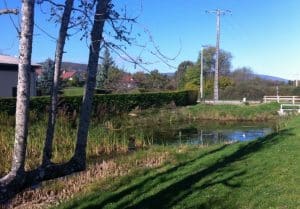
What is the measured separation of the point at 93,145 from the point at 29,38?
10631 mm

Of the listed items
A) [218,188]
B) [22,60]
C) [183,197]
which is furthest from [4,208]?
[22,60]

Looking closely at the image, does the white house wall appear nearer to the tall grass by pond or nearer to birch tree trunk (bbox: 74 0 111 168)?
the tall grass by pond

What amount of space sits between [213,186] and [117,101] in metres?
28.9

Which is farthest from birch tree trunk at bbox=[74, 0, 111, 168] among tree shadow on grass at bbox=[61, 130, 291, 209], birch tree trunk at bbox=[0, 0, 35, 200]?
tree shadow on grass at bbox=[61, 130, 291, 209]

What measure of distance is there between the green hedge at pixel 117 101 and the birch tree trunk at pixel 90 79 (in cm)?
1619

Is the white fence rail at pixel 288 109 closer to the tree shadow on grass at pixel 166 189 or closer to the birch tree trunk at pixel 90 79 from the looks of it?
the tree shadow on grass at pixel 166 189

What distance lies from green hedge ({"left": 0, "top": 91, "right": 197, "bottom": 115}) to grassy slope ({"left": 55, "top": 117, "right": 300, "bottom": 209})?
11.4m

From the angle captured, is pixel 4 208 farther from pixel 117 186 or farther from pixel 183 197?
pixel 183 197

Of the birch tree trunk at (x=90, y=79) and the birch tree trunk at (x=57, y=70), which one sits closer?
the birch tree trunk at (x=57, y=70)

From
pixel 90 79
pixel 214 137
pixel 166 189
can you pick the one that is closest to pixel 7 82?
pixel 214 137

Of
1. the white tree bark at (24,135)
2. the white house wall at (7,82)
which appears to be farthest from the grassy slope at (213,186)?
the white house wall at (7,82)

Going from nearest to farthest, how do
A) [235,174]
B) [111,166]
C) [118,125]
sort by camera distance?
[235,174], [111,166], [118,125]

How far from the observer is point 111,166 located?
12.2 metres

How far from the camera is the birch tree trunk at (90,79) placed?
18.7 ft
